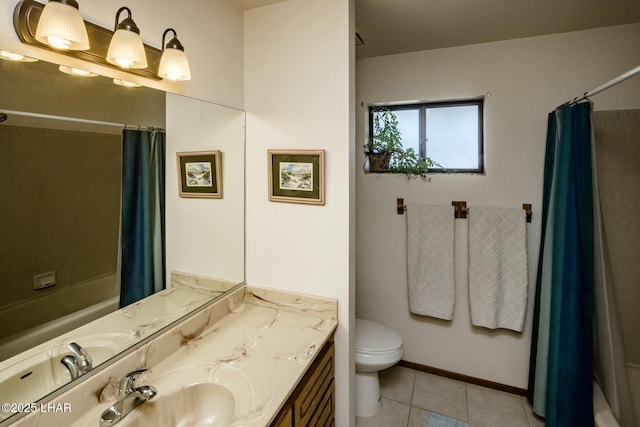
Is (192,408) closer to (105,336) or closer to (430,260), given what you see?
(105,336)

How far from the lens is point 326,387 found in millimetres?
1528

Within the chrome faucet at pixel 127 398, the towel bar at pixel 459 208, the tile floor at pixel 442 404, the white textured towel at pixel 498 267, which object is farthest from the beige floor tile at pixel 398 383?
the chrome faucet at pixel 127 398

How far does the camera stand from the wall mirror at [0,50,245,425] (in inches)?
35.2

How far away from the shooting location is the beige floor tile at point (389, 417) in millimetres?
2043

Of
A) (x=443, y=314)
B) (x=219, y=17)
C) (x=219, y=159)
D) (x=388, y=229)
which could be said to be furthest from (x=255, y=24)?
(x=443, y=314)

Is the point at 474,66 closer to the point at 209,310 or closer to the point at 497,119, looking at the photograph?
the point at 497,119

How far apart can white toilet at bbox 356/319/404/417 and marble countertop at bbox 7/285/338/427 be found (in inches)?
22.6

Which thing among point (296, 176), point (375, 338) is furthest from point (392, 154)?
point (375, 338)

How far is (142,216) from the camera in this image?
4.26 feet

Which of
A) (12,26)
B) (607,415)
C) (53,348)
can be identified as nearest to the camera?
(12,26)

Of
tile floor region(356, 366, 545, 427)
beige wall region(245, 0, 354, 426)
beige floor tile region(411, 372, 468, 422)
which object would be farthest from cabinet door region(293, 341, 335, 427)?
beige floor tile region(411, 372, 468, 422)

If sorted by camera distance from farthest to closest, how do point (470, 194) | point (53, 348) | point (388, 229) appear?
point (388, 229) < point (470, 194) < point (53, 348)

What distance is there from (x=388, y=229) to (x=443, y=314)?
2.47 ft

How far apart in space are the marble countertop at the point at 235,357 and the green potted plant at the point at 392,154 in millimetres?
1260
